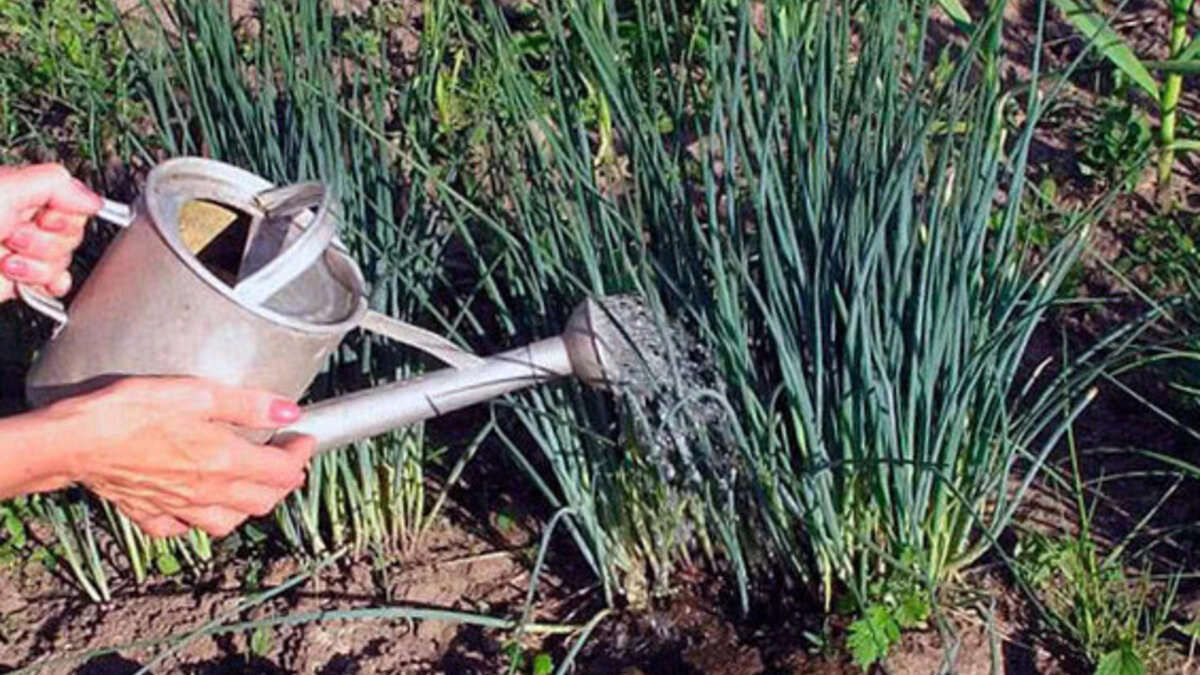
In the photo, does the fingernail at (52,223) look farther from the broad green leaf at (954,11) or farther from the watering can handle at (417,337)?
the broad green leaf at (954,11)

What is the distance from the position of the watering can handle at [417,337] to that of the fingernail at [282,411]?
11 cm

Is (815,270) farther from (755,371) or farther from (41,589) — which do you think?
(41,589)

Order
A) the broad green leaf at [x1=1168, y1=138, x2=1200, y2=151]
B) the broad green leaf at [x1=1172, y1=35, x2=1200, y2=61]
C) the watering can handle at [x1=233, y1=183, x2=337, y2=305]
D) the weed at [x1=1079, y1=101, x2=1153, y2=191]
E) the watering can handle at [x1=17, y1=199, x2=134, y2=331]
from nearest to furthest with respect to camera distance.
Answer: the watering can handle at [x1=233, y1=183, x2=337, y2=305] < the watering can handle at [x1=17, y1=199, x2=134, y2=331] < the broad green leaf at [x1=1172, y1=35, x2=1200, y2=61] < the broad green leaf at [x1=1168, y1=138, x2=1200, y2=151] < the weed at [x1=1079, y1=101, x2=1153, y2=191]

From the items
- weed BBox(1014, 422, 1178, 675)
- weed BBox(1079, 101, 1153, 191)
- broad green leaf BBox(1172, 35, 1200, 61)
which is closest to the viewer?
weed BBox(1014, 422, 1178, 675)

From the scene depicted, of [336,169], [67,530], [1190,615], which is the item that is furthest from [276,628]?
[1190,615]

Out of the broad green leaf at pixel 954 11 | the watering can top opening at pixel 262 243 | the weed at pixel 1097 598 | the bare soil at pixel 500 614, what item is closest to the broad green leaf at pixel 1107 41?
the broad green leaf at pixel 954 11

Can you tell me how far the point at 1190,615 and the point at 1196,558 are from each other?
3.9 inches

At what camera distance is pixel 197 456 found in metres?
2.16

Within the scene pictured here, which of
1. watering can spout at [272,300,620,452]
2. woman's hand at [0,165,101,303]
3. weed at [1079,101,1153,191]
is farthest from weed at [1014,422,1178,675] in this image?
woman's hand at [0,165,101,303]

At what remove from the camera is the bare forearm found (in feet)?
6.85

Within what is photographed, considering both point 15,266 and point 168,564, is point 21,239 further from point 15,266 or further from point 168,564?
point 168,564

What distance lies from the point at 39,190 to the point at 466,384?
50cm

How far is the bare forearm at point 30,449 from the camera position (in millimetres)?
2088

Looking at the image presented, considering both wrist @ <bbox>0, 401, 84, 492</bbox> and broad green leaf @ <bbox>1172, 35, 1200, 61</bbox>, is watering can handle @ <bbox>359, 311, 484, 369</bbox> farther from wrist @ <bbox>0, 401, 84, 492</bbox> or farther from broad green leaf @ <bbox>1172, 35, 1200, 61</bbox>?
broad green leaf @ <bbox>1172, 35, 1200, 61</bbox>
